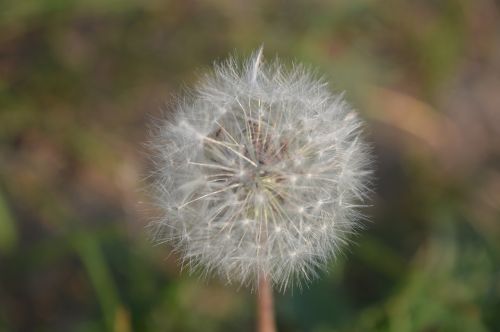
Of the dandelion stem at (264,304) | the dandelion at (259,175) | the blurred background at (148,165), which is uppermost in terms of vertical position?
the blurred background at (148,165)

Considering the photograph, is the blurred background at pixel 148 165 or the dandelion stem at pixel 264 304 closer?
the dandelion stem at pixel 264 304

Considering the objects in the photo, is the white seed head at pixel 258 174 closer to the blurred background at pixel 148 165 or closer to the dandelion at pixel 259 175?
the dandelion at pixel 259 175

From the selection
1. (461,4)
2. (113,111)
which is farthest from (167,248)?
(461,4)

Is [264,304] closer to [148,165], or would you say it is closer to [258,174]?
[258,174]

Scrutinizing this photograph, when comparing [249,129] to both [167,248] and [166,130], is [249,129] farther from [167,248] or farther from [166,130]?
[167,248]

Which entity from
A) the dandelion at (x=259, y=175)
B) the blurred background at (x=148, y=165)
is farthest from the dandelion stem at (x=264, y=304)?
the blurred background at (x=148, y=165)

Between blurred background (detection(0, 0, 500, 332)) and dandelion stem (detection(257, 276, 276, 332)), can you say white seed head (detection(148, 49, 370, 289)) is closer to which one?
dandelion stem (detection(257, 276, 276, 332))

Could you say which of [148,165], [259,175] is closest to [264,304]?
[259,175]
